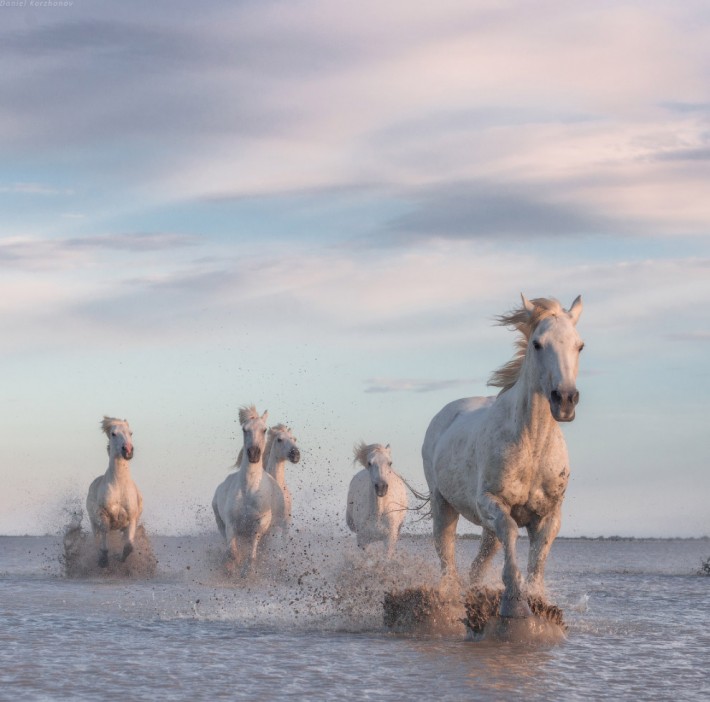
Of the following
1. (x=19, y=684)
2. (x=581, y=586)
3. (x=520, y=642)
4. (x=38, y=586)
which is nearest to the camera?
(x=19, y=684)

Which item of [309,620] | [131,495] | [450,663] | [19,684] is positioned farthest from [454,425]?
[131,495]

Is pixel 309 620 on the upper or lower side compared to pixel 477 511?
lower

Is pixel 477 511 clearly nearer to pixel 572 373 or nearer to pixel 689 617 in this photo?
pixel 572 373

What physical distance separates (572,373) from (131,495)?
526 inches

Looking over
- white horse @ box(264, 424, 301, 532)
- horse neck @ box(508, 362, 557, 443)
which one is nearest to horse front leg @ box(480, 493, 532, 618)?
horse neck @ box(508, 362, 557, 443)

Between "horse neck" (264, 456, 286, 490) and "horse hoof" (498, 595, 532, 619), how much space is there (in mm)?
10786


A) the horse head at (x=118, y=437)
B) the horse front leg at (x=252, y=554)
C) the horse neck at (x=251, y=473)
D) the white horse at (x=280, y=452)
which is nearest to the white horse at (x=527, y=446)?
the horse front leg at (x=252, y=554)

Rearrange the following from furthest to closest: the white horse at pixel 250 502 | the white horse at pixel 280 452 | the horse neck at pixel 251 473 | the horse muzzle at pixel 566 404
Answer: the white horse at pixel 280 452
the horse neck at pixel 251 473
the white horse at pixel 250 502
the horse muzzle at pixel 566 404

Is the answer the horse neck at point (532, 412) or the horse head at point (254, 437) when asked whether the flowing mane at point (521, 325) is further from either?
the horse head at point (254, 437)

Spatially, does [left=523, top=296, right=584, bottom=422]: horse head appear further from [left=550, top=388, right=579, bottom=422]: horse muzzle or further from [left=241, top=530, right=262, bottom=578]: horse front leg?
[left=241, top=530, right=262, bottom=578]: horse front leg

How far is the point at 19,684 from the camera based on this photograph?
7.12 m

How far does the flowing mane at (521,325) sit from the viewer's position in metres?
8.73

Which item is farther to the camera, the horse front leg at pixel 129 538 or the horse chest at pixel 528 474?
the horse front leg at pixel 129 538

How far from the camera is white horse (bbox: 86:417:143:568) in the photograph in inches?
787
